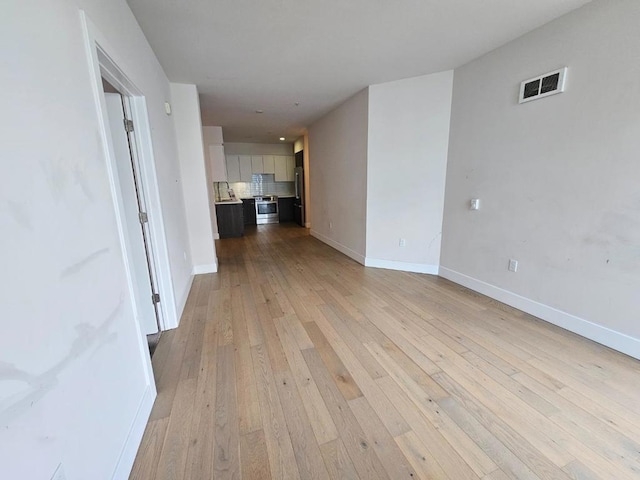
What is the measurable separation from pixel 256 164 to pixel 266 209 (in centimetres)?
A: 144

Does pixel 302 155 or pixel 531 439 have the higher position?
pixel 302 155

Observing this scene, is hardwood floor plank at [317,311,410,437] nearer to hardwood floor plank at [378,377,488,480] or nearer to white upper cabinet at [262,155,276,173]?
hardwood floor plank at [378,377,488,480]

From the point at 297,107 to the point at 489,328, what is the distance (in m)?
4.10

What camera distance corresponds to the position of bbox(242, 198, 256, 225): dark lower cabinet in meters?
8.15

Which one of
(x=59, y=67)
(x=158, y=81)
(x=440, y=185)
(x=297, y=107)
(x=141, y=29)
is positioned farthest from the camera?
(x=297, y=107)

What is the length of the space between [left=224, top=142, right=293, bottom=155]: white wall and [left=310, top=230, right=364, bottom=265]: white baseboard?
144 inches

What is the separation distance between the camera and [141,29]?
216cm

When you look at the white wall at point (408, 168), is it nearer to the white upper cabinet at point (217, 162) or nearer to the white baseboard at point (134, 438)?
the white baseboard at point (134, 438)

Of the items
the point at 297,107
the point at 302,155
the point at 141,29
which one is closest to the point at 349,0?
the point at 141,29

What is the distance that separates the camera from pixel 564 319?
2.34 m

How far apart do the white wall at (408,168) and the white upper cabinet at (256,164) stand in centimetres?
539

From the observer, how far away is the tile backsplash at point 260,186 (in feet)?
28.6

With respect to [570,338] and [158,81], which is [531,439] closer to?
[570,338]

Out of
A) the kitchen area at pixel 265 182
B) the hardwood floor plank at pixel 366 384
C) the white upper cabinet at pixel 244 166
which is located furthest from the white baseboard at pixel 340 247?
the white upper cabinet at pixel 244 166
